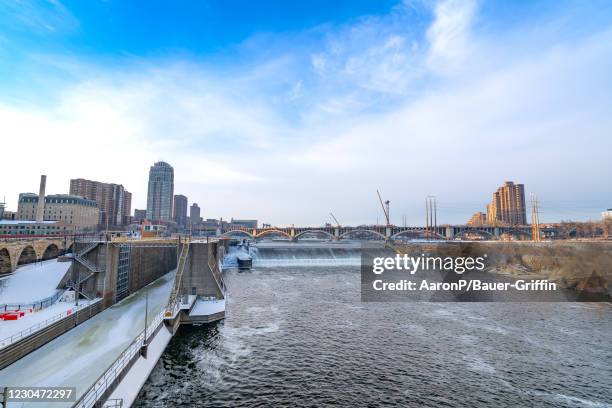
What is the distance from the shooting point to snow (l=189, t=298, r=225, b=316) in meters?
39.6

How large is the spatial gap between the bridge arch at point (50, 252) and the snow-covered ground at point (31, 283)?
1562 cm

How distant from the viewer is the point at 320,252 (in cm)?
12106

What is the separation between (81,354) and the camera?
2577 centimetres

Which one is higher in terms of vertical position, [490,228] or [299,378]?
[490,228]

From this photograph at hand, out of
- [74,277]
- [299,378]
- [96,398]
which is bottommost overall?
[299,378]

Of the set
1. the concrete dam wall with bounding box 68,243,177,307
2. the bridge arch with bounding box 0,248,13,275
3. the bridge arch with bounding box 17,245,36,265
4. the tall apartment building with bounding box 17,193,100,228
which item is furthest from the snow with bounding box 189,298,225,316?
the tall apartment building with bounding box 17,193,100,228

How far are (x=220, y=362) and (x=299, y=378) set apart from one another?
26.1 ft

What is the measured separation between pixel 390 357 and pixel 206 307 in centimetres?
2568

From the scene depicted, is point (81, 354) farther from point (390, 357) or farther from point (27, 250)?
point (27, 250)

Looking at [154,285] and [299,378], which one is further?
[154,285]

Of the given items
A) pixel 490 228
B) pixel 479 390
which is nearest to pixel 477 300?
pixel 479 390

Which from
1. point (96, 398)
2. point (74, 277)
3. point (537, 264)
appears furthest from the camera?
point (537, 264)

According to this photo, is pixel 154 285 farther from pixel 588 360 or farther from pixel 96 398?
pixel 588 360

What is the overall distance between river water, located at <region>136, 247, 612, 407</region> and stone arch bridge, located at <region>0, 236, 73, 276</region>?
3511 cm
